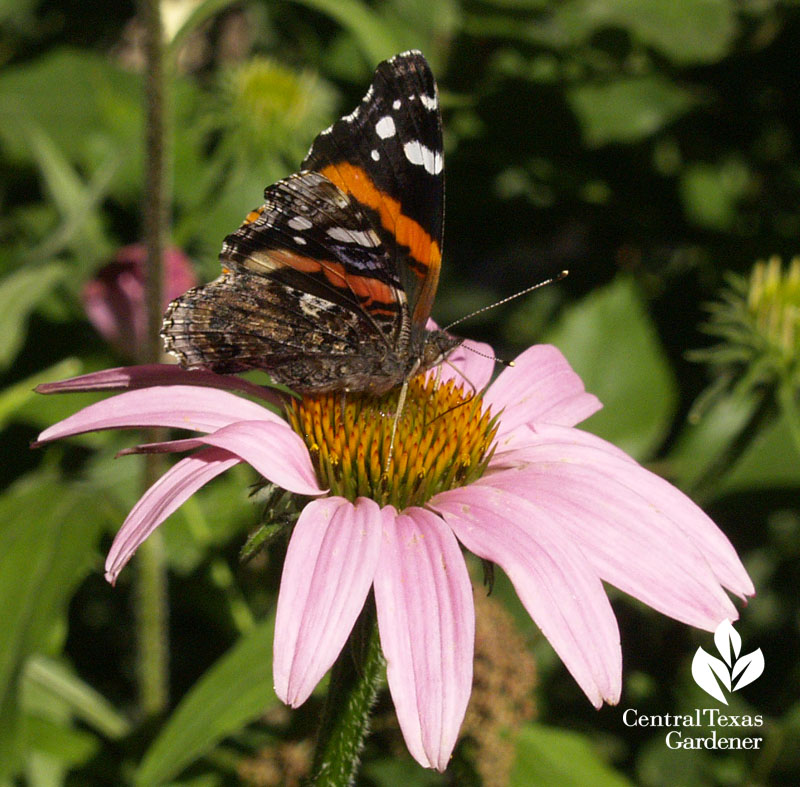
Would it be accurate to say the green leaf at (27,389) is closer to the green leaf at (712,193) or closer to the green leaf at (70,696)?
the green leaf at (70,696)

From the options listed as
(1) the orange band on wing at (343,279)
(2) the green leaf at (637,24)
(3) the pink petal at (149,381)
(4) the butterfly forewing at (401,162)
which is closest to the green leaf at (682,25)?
(2) the green leaf at (637,24)

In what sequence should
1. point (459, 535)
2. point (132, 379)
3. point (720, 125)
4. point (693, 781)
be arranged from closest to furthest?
1. point (459, 535)
2. point (132, 379)
3. point (693, 781)
4. point (720, 125)

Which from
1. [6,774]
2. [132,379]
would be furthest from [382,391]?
[6,774]

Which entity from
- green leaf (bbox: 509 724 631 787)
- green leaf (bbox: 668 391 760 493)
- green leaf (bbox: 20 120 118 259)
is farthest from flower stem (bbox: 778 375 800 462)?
green leaf (bbox: 20 120 118 259)

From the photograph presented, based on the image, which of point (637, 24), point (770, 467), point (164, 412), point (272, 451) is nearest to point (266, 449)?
point (272, 451)

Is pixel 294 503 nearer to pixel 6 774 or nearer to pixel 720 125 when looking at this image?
pixel 6 774
